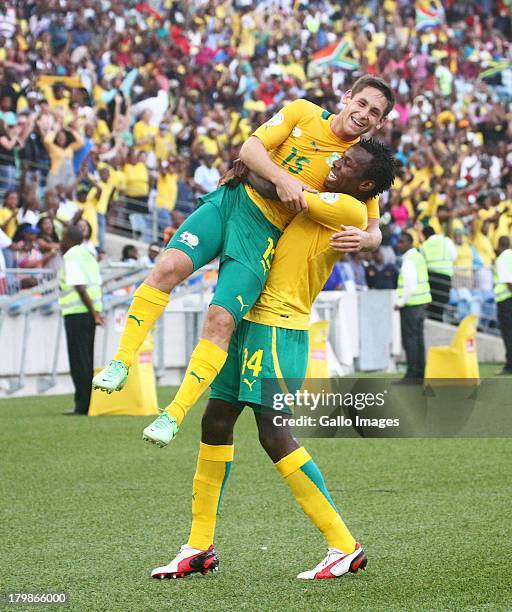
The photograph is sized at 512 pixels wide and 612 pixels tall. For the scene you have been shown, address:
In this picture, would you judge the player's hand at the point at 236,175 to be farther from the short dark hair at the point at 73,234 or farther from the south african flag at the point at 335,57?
the south african flag at the point at 335,57

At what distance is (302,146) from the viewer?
18.5 feet

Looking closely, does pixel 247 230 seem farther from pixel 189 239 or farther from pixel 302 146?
pixel 302 146

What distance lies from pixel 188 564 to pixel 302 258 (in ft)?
4.55

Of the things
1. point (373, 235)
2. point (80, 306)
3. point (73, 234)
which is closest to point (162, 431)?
point (373, 235)

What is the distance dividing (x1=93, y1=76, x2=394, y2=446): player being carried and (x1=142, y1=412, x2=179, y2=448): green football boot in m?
0.08

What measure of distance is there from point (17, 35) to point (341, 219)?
16.8 m

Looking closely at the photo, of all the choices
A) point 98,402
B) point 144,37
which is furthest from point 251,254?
point 144,37

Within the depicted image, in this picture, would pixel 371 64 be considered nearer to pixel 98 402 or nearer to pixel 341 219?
pixel 98 402

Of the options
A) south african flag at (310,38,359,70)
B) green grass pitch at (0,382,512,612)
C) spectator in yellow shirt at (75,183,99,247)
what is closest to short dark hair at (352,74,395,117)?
green grass pitch at (0,382,512,612)

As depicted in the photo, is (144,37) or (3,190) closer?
(3,190)

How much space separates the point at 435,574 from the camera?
17.8 ft

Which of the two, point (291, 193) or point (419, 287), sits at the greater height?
point (419, 287)

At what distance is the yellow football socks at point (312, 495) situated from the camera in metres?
5.34

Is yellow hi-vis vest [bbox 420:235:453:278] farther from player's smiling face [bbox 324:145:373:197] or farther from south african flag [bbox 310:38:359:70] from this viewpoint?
player's smiling face [bbox 324:145:373:197]
